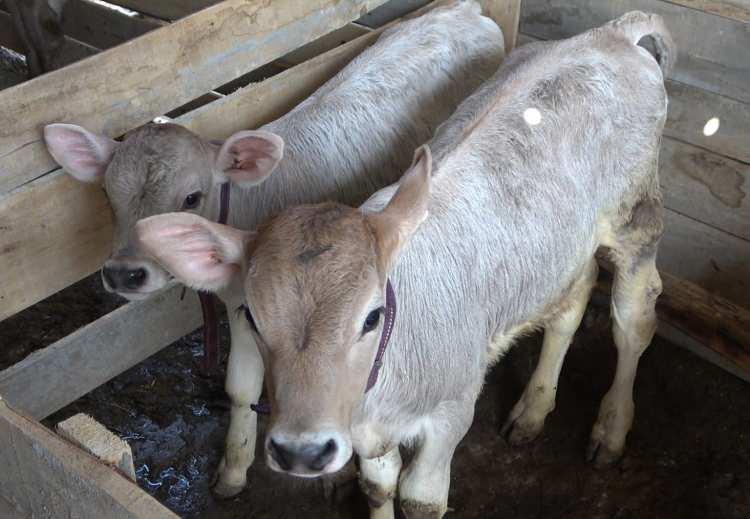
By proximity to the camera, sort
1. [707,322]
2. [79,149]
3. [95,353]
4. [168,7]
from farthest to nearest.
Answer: [168,7] < [707,322] < [95,353] < [79,149]

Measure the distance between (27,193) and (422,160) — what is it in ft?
5.30

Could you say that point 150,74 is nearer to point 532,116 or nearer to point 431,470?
point 532,116

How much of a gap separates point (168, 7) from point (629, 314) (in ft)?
13.0

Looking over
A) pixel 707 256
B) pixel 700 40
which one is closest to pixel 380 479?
pixel 707 256

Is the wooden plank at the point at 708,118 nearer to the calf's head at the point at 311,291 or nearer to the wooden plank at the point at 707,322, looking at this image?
the wooden plank at the point at 707,322

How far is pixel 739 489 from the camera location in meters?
4.69

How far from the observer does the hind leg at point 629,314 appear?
452 centimetres

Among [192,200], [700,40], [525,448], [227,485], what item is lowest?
[525,448]

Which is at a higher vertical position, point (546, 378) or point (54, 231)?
point (54, 231)

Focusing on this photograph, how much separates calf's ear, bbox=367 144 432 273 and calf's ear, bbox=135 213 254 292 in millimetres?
448

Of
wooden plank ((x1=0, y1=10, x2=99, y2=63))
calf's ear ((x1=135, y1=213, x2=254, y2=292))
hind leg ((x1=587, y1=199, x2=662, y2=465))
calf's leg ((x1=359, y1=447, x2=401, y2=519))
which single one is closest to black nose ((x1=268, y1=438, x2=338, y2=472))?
calf's ear ((x1=135, y1=213, x2=254, y2=292))

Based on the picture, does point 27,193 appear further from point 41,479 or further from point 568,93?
point 568,93

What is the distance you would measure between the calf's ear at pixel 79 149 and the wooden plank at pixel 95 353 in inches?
33.5

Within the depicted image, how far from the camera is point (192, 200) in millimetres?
3918
